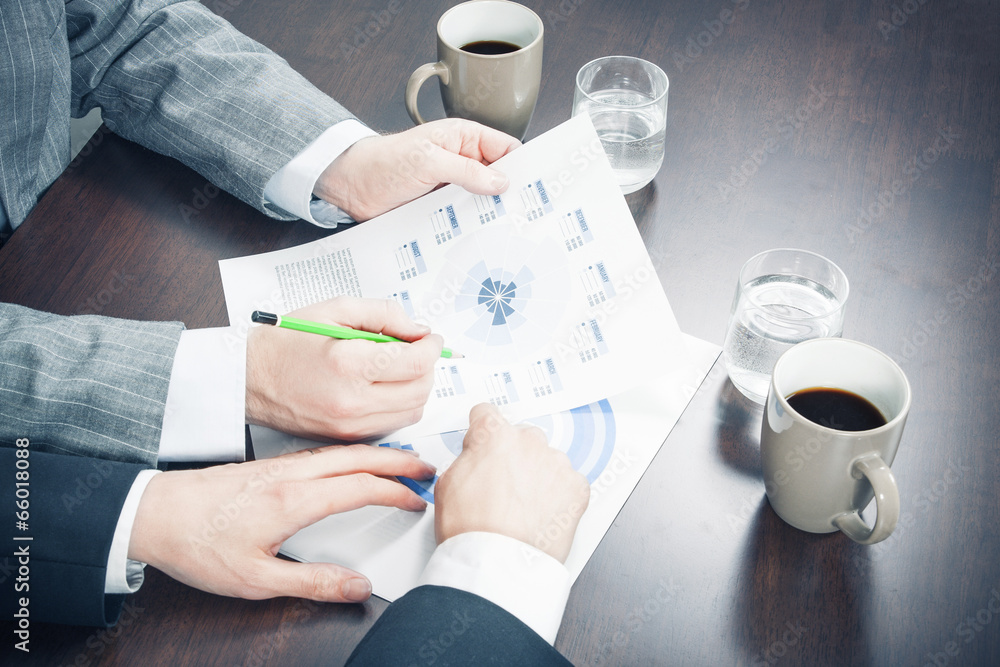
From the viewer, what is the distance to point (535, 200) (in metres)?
0.87

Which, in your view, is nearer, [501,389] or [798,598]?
[798,598]

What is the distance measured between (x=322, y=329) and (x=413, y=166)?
0.27m

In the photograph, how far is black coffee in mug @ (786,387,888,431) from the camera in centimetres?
64

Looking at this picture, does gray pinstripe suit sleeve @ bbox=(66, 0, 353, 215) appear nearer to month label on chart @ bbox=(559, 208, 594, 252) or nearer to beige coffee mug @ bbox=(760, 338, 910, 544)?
month label on chart @ bbox=(559, 208, 594, 252)

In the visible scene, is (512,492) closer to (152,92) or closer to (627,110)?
(627,110)

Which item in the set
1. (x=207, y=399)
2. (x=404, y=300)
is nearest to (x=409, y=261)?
(x=404, y=300)

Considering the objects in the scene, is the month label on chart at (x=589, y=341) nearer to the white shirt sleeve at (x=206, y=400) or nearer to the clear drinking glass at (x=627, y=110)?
the clear drinking glass at (x=627, y=110)

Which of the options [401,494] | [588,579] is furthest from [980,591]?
[401,494]

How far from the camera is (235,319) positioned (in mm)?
842

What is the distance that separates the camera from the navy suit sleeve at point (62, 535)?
24.1 inches

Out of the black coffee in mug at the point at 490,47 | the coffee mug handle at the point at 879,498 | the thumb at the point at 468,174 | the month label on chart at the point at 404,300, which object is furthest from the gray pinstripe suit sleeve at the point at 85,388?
the coffee mug handle at the point at 879,498

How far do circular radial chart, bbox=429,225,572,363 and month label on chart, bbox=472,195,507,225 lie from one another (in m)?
0.02

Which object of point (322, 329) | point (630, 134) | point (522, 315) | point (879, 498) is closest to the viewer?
point (879, 498)

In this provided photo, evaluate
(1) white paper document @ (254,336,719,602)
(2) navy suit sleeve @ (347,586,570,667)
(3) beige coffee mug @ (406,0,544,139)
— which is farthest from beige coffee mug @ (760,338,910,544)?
(3) beige coffee mug @ (406,0,544,139)
